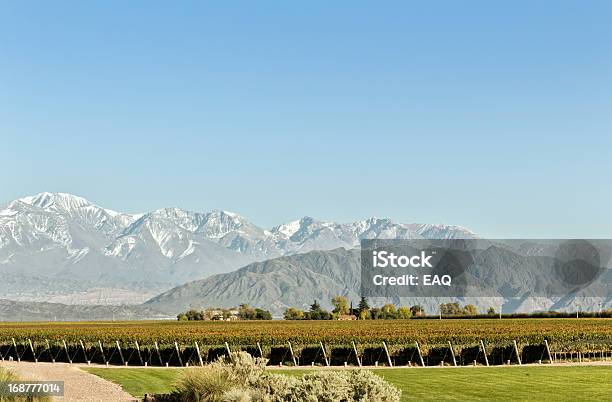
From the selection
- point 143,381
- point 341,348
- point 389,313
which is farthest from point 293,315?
point 143,381

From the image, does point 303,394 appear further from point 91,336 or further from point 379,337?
point 91,336

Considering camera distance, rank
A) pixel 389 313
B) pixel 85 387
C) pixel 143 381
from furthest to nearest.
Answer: pixel 389 313 < pixel 143 381 < pixel 85 387

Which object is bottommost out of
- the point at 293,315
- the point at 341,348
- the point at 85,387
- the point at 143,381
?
the point at 293,315

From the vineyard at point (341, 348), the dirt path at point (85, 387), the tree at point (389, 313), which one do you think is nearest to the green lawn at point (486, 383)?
the dirt path at point (85, 387)

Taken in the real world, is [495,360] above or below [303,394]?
below

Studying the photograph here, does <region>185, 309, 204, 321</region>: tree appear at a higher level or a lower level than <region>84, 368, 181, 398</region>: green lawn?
lower

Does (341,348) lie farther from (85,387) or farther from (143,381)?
(85,387)

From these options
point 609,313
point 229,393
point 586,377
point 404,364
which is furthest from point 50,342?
point 609,313

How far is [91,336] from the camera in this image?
62.2 meters

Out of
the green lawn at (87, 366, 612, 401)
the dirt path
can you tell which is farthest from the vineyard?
the dirt path

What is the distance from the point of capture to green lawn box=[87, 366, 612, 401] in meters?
28.8

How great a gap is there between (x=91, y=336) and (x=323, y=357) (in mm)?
19191

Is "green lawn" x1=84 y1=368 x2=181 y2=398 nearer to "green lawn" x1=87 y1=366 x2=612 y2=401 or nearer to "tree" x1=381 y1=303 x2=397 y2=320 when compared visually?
"green lawn" x1=87 y1=366 x2=612 y2=401

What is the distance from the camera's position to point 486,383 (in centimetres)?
3291
